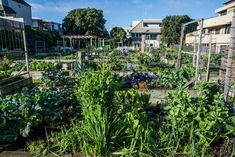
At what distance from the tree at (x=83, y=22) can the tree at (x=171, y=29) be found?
14836 millimetres

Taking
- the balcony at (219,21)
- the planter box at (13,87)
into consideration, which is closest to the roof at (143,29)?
the balcony at (219,21)

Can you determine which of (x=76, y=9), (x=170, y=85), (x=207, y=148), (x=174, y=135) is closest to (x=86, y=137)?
(x=174, y=135)

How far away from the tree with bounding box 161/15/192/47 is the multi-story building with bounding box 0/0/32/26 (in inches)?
1154

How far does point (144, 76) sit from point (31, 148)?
16.3ft

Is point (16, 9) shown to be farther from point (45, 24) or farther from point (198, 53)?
point (198, 53)

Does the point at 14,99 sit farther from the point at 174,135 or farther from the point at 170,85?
the point at 170,85

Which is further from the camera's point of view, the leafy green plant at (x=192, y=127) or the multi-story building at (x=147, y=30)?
the multi-story building at (x=147, y=30)

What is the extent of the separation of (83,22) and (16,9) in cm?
1255

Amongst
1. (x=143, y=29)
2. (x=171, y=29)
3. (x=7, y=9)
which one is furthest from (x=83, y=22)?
(x=171, y=29)

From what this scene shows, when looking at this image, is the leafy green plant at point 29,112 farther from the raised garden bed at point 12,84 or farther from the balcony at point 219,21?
the balcony at point 219,21

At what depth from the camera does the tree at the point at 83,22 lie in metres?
46.2

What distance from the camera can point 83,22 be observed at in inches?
1827

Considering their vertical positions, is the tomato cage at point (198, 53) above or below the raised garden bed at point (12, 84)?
above

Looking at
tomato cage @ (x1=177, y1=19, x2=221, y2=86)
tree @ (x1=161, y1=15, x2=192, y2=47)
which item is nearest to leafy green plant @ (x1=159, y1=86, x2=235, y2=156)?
tomato cage @ (x1=177, y1=19, x2=221, y2=86)
